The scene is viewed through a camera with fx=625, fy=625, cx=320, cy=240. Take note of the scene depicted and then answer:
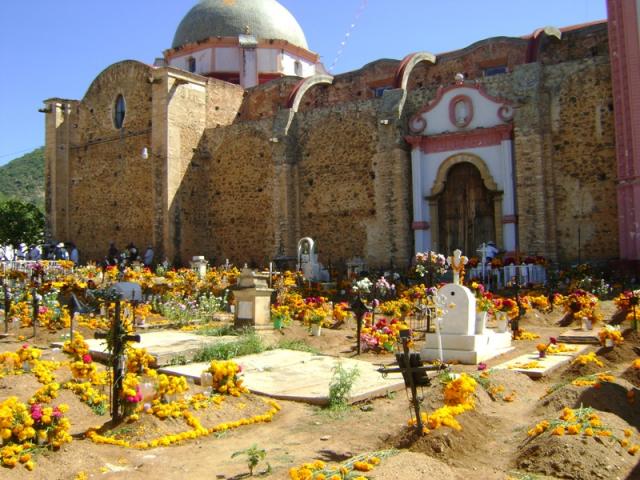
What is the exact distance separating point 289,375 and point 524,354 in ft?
11.4

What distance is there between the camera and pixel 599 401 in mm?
5418

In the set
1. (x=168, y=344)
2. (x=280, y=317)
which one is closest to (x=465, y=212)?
(x=280, y=317)

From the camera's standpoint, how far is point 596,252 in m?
16.4

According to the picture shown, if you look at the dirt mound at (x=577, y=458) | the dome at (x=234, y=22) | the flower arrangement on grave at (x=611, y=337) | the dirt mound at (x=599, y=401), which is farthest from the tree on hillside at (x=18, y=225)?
the dirt mound at (x=577, y=458)

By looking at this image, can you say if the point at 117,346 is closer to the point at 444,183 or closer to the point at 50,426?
the point at 50,426

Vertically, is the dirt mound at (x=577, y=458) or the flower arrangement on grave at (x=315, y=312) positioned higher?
the flower arrangement on grave at (x=315, y=312)

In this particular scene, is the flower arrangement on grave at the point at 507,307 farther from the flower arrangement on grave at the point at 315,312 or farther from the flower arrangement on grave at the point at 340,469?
the flower arrangement on grave at the point at 340,469

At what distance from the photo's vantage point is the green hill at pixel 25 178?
57.2 m

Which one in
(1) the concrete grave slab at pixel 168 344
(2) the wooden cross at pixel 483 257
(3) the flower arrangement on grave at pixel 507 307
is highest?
(2) the wooden cross at pixel 483 257

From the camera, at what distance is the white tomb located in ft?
27.4

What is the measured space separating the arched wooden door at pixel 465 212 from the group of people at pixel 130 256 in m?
10.5

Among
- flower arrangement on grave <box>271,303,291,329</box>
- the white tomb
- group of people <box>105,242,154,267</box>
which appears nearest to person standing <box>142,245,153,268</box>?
group of people <box>105,242,154,267</box>

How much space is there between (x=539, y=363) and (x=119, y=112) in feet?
70.5

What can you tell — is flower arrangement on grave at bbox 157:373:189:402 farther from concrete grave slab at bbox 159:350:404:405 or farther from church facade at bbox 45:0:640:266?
church facade at bbox 45:0:640:266
